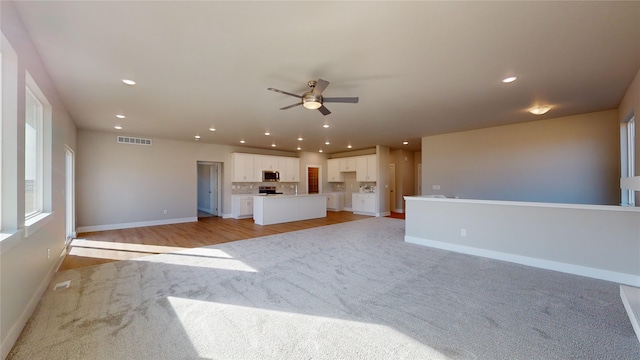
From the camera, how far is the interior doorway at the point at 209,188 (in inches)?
352

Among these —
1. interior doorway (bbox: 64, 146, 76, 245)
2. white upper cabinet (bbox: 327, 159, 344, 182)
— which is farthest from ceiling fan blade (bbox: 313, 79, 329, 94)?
white upper cabinet (bbox: 327, 159, 344, 182)

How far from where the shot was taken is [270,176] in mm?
9188

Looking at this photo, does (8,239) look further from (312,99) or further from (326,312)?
(312,99)

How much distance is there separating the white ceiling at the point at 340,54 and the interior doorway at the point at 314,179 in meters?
6.02

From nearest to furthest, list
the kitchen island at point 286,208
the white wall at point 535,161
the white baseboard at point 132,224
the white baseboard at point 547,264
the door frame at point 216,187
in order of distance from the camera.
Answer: the white baseboard at point 547,264, the white wall at point 535,161, the white baseboard at point 132,224, the kitchen island at point 286,208, the door frame at point 216,187

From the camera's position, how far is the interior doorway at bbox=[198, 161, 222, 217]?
352 inches

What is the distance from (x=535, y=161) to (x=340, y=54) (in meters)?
5.32

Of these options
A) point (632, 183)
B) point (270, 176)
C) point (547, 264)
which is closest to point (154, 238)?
point (270, 176)

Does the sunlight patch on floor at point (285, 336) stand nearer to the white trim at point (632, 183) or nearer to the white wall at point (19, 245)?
the white wall at point (19, 245)

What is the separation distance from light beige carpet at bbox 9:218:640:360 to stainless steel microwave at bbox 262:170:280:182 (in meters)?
5.36

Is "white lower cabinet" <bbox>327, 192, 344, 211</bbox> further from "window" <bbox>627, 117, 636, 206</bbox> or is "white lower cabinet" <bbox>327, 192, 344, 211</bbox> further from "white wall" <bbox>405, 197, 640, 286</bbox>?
"window" <bbox>627, 117, 636, 206</bbox>

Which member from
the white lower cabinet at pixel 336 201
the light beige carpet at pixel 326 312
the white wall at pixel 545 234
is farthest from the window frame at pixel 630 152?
the white lower cabinet at pixel 336 201

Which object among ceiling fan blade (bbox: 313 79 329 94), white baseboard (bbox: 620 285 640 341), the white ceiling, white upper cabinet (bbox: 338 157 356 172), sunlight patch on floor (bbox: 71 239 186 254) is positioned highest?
the white ceiling

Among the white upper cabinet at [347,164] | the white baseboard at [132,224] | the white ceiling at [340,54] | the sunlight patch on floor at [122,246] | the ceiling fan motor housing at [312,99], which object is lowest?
the sunlight patch on floor at [122,246]
